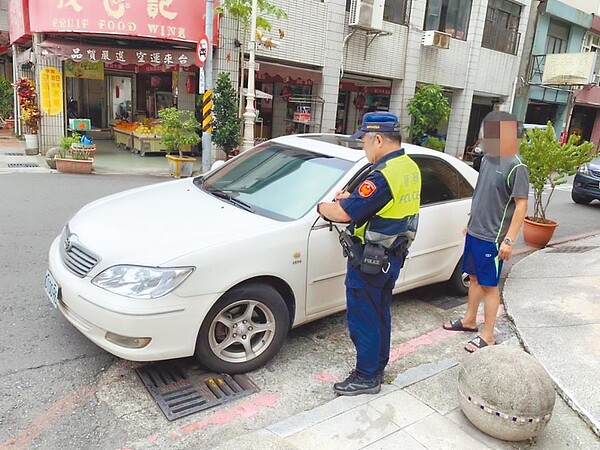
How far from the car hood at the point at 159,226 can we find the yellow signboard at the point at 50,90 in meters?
9.80

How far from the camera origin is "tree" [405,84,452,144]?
1653 cm

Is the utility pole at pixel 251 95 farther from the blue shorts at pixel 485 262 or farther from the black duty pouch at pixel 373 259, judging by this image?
the black duty pouch at pixel 373 259

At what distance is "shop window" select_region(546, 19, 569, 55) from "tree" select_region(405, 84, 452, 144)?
9.41 meters

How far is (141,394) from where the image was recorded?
3.15m

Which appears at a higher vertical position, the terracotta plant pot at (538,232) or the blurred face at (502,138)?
the blurred face at (502,138)

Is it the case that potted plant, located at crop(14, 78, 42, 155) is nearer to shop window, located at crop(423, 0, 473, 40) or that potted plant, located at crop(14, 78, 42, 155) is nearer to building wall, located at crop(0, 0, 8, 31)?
building wall, located at crop(0, 0, 8, 31)

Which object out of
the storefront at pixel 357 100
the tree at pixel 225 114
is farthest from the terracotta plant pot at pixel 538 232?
the storefront at pixel 357 100

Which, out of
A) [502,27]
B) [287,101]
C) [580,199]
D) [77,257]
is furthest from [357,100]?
[77,257]

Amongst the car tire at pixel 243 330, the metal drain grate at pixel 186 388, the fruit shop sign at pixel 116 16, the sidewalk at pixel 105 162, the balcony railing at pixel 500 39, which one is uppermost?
the balcony railing at pixel 500 39

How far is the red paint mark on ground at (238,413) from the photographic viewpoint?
286cm

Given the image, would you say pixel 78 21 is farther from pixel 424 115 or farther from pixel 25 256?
pixel 424 115

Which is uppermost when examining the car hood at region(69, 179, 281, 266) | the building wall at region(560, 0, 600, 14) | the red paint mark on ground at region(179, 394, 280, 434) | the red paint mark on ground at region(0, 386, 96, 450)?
the building wall at region(560, 0, 600, 14)

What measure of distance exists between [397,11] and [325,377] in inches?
616

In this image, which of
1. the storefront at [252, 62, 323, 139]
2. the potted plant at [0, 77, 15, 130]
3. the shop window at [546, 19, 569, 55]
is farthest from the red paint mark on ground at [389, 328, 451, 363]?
the shop window at [546, 19, 569, 55]
